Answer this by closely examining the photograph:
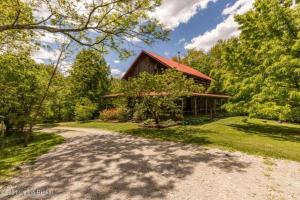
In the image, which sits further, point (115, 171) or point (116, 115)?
point (116, 115)

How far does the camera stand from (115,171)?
734 cm

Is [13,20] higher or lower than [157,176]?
higher

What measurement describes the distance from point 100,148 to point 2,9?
804cm

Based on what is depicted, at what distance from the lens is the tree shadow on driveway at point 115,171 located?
227 inches

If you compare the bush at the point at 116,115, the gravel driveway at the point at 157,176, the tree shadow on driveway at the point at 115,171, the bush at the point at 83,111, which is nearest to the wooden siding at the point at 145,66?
the bush at the point at 116,115

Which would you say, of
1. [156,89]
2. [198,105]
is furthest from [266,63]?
[198,105]

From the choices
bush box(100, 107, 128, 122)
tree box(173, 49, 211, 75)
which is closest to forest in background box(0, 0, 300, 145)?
bush box(100, 107, 128, 122)

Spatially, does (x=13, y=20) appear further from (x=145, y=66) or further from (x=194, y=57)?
(x=194, y=57)

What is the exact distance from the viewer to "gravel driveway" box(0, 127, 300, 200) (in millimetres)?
5582

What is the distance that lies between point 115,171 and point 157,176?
1.58 metres

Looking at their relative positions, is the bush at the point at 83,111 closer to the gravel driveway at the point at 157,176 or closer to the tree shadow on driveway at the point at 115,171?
the tree shadow on driveway at the point at 115,171

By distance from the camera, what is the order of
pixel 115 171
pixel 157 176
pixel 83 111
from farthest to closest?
pixel 83 111, pixel 115 171, pixel 157 176

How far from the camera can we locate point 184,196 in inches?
212

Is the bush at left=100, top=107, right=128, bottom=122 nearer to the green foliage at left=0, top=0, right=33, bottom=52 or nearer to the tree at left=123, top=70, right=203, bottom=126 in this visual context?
the tree at left=123, top=70, right=203, bottom=126
